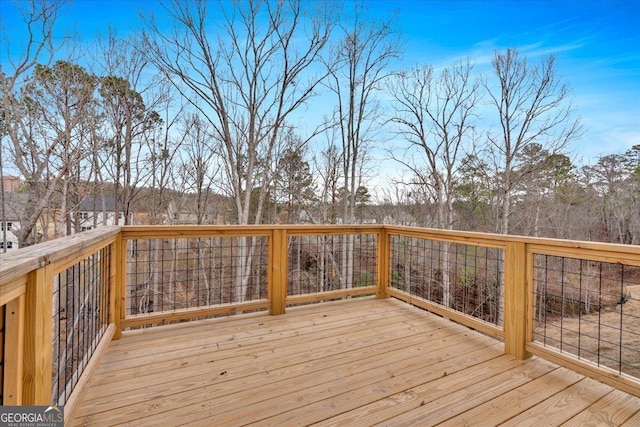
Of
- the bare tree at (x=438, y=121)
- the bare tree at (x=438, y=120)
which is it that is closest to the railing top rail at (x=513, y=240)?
the bare tree at (x=438, y=120)

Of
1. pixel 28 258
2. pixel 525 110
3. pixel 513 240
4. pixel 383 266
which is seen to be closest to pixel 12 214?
pixel 383 266

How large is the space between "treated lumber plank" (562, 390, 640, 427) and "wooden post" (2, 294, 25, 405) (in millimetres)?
2296

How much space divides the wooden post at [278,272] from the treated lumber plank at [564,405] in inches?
81.7

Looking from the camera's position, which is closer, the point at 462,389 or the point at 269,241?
the point at 462,389

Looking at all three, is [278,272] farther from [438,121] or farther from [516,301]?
[438,121]

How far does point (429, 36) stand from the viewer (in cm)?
652

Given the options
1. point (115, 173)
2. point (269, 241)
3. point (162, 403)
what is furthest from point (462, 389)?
point (115, 173)

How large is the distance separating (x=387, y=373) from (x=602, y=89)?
8447 millimetres

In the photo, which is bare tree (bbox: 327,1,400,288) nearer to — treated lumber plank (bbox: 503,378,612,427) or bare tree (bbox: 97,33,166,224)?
bare tree (bbox: 97,33,166,224)

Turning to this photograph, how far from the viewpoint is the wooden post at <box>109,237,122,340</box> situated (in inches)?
96.2

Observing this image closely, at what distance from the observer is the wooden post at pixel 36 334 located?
0.98 meters

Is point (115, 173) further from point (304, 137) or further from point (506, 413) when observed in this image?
point (506, 413)

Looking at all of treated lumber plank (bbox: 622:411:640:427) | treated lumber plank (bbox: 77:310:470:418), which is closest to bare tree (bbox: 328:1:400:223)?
treated lumber plank (bbox: 77:310:470:418)

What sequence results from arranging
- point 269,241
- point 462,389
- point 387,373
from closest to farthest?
point 462,389 < point 387,373 < point 269,241
